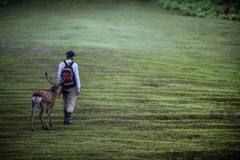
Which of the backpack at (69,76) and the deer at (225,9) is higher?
the deer at (225,9)

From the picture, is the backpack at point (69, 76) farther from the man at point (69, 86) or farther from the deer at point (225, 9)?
the deer at point (225, 9)

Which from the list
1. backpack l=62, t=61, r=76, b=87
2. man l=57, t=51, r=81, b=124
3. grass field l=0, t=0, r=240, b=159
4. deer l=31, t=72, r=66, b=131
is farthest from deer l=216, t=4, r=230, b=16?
deer l=31, t=72, r=66, b=131

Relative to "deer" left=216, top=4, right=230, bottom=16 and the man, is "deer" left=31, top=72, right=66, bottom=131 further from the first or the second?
"deer" left=216, top=4, right=230, bottom=16

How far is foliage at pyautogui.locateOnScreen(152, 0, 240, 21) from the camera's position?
27.0m

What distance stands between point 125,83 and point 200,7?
21.4m

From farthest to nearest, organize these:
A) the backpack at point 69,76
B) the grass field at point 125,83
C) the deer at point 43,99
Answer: the backpack at point 69,76, the deer at point 43,99, the grass field at point 125,83

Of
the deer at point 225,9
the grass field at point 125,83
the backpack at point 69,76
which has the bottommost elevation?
the grass field at point 125,83

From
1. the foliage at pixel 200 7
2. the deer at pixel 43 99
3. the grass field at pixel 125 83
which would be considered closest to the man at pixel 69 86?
the deer at pixel 43 99

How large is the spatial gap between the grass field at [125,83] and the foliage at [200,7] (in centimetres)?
188

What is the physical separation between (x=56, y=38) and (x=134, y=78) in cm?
926

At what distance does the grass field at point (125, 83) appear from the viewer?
19.9 feet

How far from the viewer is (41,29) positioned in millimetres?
21312

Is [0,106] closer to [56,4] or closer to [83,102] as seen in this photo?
[83,102]

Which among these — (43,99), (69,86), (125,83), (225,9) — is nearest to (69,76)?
(69,86)
